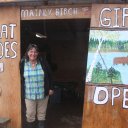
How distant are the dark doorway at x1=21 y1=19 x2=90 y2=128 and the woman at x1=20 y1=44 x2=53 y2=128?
192 centimetres

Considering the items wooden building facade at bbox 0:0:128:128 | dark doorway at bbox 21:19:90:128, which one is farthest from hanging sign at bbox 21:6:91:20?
dark doorway at bbox 21:19:90:128

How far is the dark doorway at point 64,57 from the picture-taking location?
10727 mm

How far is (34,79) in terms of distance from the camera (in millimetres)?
7281

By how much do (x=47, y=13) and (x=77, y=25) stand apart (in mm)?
5261

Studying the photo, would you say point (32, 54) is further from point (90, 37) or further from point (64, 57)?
point (64, 57)

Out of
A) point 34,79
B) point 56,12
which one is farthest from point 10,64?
point 56,12

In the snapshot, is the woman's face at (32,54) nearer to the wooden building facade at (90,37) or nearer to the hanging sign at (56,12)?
the wooden building facade at (90,37)

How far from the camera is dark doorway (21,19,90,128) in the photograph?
35.2 ft

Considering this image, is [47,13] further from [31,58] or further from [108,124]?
[108,124]

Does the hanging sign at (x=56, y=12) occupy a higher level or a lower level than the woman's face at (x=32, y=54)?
higher

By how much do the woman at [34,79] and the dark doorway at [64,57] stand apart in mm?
1925

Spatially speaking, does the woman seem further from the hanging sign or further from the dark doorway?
the dark doorway

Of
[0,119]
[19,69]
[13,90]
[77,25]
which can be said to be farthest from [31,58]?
[77,25]

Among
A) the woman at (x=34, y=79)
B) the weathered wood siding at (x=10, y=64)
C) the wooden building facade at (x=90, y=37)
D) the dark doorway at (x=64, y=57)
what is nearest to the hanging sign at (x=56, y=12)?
the wooden building facade at (x=90, y=37)
